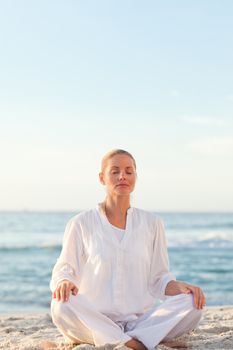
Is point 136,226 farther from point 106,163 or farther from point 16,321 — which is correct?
point 16,321

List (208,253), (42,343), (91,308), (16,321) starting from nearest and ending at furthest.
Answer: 1. (91,308)
2. (42,343)
3. (16,321)
4. (208,253)

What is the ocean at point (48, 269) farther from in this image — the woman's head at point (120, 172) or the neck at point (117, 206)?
the woman's head at point (120, 172)

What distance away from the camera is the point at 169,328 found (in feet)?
14.2

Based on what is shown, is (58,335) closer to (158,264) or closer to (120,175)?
(158,264)

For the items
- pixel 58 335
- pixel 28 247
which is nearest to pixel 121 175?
pixel 58 335

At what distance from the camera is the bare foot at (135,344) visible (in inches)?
168

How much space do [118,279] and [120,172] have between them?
76 centimetres

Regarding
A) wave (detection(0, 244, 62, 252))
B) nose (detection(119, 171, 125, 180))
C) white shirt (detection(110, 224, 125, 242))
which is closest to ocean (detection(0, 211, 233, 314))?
wave (detection(0, 244, 62, 252))

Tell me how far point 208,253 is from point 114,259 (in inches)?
671

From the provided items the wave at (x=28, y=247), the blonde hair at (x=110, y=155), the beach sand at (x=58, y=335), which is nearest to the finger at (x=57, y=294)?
the beach sand at (x=58, y=335)

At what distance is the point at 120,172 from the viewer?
4.46 m

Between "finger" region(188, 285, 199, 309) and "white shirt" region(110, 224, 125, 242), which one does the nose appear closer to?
"white shirt" region(110, 224, 125, 242)

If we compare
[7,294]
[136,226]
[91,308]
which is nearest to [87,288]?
[91,308]

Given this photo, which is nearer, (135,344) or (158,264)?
(135,344)
